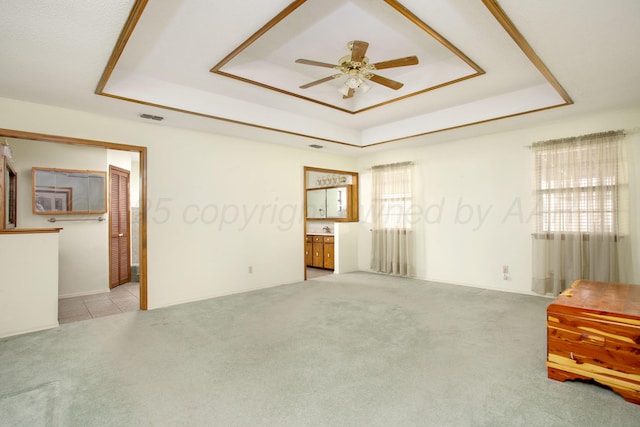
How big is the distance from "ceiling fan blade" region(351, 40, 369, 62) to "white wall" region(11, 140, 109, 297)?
465cm

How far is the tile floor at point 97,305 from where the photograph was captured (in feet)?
13.2

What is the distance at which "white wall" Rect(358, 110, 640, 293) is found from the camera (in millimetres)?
4738

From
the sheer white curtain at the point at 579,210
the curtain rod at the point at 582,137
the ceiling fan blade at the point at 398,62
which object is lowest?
the sheer white curtain at the point at 579,210

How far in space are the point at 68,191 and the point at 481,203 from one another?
6568mm

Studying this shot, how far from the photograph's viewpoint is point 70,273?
502cm

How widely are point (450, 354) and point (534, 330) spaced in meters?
1.20

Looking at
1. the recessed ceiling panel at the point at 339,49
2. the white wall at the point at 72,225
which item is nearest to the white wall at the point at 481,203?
the recessed ceiling panel at the point at 339,49

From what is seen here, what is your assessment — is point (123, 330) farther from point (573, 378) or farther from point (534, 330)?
point (534, 330)

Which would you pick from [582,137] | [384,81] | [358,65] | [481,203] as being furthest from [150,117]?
[582,137]

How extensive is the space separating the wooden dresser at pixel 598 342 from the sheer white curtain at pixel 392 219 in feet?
11.7

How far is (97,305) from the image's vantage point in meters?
4.50

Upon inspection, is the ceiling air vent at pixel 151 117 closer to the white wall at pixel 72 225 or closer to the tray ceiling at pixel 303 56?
the tray ceiling at pixel 303 56

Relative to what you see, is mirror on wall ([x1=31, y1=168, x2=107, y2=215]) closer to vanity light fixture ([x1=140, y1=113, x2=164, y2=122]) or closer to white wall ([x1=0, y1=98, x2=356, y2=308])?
white wall ([x1=0, y1=98, x2=356, y2=308])

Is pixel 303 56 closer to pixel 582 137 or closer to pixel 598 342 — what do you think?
pixel 598 342
